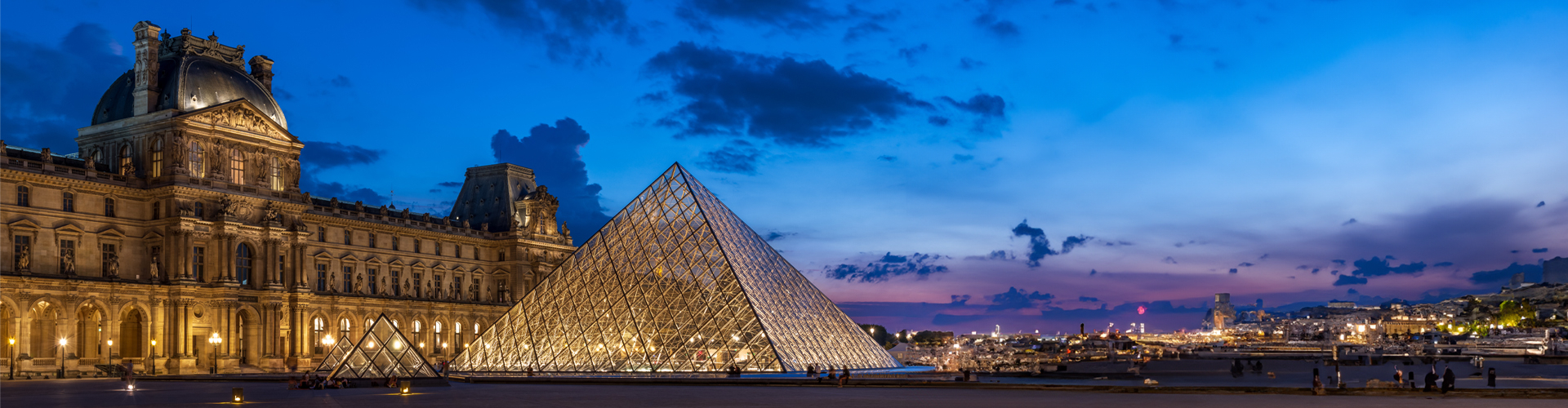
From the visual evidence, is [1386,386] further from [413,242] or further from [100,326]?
[413,242]

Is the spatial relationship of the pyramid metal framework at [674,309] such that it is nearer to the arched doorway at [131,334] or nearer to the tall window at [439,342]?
the arched doorway at [131,334]

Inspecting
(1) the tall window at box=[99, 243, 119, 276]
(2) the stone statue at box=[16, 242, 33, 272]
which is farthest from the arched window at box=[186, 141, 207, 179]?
(2) the stone statue at box=[16, 242, 33, 272]

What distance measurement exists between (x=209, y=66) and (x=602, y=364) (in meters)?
27.8

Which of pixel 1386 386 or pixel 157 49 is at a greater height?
pixel 157 49

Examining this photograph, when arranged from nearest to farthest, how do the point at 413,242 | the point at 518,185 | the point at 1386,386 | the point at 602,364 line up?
the point at 1386,386 → the point at 602,364 → the point at 413,242 → the point at 518,185

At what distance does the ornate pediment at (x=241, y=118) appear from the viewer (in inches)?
2347

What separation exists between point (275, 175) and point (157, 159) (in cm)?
661

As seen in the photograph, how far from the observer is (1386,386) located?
1260 inches

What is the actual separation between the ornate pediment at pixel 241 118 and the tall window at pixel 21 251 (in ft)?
27.3

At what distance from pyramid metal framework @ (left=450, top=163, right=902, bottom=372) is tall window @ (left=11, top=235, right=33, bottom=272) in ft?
59.3

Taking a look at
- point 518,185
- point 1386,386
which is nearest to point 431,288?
point 518,185

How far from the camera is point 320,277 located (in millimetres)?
72938

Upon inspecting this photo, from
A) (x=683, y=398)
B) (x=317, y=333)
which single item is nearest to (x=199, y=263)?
(x=317, y=333)

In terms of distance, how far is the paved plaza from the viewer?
25812 millimetres
